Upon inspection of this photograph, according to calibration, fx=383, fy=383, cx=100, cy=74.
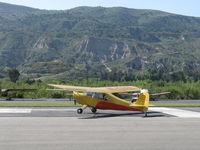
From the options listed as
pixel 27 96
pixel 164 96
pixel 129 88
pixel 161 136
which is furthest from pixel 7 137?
pixel 164 96

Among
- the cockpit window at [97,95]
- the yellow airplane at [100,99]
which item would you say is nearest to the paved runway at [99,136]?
the yellow airplane at [100,99]

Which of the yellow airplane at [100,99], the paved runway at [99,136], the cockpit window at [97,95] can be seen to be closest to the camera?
the paved runway at [99,136]

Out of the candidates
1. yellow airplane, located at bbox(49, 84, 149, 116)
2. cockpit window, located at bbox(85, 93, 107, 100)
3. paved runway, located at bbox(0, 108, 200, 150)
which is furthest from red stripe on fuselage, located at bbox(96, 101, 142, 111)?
paved runway, located at bbox(0, 108, 200, 150)

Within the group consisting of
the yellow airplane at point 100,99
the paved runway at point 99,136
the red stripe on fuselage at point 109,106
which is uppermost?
the yellow airplane at point 100,99

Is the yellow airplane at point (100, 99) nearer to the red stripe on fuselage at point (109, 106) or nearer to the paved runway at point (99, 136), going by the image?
the red stripe on fuselage at point (109, 106)

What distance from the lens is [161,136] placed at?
15594 millimetres

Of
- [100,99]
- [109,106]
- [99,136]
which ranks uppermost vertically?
[100,99]

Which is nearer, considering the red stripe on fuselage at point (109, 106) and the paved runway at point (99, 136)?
the paved runway at point (99, 136)

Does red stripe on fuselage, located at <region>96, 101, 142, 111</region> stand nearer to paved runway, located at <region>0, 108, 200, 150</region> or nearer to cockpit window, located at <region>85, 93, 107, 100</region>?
cockpit window, located at <region>85, 93, 107, 100</region>

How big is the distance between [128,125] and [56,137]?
17.1 ft

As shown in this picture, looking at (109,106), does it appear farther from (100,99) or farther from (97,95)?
(97,95)

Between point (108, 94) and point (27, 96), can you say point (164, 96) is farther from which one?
point (108, 94)

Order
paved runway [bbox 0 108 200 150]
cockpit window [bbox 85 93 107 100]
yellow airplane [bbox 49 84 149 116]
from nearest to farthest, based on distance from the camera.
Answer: paved runway [bbox 0 108 200 150] → yellow airplane [bbox 49 84 149 116] → cockpit window [bbox 85 93 107 100]

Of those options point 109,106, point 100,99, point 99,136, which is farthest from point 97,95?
point 99,136
